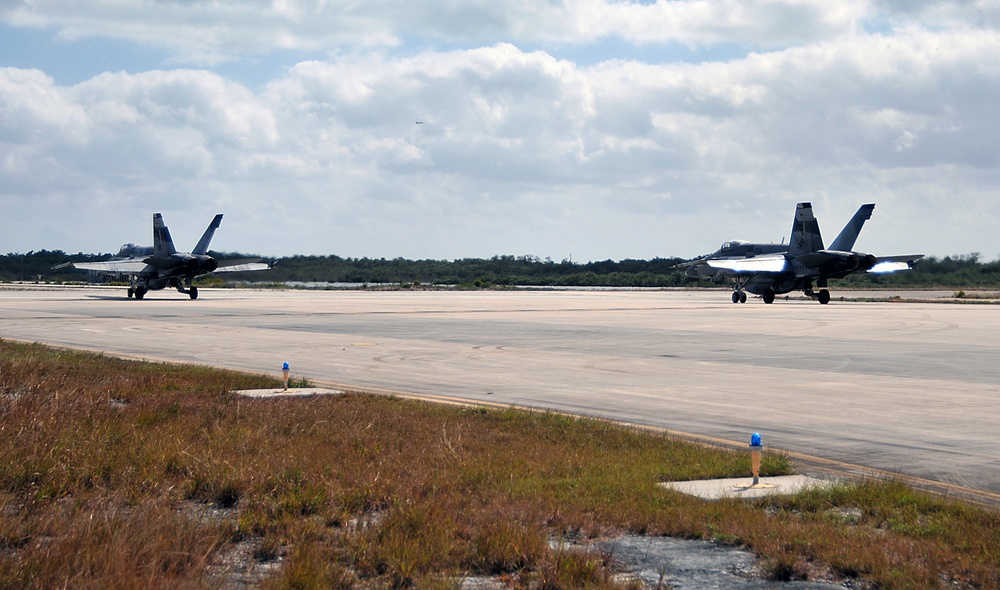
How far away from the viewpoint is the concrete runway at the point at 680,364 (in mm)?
11562

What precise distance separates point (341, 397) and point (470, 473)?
5.54 metres

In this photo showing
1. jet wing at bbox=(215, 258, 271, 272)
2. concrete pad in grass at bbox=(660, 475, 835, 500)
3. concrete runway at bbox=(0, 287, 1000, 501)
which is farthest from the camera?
jet wing at bbox=(215, 258, 271, 272)

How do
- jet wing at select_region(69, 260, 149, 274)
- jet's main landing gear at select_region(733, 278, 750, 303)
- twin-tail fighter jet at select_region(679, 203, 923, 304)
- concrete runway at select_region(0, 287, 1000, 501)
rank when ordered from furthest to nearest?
jet wing at select_region(69, 260, 149, 274) → jet's main landing gear at select_region(733, 278, 750, 303) → twin-tail fighter jet at select_region(679, 203, 923, 304) → concrete runway at select_region(0, 287, 1000, 501)

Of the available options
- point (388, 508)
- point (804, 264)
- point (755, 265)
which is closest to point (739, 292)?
point (755, 265)

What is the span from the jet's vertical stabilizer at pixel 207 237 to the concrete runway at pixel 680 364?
20517 mm

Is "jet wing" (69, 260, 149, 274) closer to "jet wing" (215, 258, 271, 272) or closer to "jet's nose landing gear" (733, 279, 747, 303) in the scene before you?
"jet wing" (215, 258, 271, 272)

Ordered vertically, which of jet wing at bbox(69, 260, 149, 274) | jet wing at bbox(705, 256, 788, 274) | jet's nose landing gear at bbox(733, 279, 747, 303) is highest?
jet wing at bbox(705, 256, 788, 274)

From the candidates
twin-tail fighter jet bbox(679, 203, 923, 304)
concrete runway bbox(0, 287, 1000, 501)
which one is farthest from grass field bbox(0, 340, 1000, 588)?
twin-tail fighter jet bbox(679, 203, 923, 304)

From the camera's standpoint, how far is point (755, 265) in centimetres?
5844

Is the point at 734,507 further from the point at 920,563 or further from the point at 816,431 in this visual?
the point at 816,431

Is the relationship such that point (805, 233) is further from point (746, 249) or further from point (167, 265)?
point (167, 265)

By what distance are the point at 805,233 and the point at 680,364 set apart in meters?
39.3

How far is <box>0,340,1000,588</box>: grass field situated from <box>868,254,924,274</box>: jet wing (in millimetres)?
49977

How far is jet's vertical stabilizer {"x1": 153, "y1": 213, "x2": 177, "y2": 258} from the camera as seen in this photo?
2307 inches
